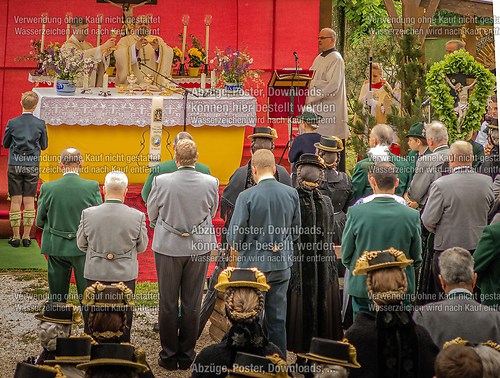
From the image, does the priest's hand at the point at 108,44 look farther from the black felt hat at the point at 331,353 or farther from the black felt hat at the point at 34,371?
the black felt hat at the point at 331,353

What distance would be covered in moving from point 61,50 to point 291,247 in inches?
299

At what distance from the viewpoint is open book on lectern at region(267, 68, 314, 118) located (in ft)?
44.1

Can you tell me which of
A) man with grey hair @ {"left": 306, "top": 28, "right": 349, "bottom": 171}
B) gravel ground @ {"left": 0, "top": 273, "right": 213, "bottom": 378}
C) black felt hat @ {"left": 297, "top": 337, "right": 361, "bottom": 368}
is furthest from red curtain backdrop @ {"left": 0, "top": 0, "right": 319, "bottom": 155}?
black felt hat @ {"left": 297, "top": 337, "right": 361, "bottom": 368}

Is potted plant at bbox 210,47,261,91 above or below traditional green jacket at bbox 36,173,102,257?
above

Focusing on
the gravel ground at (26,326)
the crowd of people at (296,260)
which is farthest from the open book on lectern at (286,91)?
the gravel ground at (26,326)

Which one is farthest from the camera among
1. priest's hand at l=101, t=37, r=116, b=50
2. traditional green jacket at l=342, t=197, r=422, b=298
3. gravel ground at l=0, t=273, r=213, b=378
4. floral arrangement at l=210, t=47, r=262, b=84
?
priest's hand at l=101, t=37, r=116, b=50

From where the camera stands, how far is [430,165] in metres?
9.00

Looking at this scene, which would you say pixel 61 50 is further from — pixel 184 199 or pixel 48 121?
pixel 184 199

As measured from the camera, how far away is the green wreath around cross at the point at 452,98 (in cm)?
1009

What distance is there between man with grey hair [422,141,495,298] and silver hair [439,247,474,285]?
2.19 meters

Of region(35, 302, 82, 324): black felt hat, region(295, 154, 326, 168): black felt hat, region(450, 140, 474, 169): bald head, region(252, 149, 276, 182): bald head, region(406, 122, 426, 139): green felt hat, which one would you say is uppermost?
region(406, 122, 426, 139): green felt hat

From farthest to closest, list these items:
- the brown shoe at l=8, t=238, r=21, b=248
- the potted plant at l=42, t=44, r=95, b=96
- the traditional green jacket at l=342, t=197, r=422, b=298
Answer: the potted plant at l=42, t=44, r=95, b=96, the brown shoe at l=8, t=238, r=21, b=248, the traditional green jacket at l=342, t=197, r=422, b=298

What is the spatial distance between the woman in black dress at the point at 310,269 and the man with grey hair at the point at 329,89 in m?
5.56

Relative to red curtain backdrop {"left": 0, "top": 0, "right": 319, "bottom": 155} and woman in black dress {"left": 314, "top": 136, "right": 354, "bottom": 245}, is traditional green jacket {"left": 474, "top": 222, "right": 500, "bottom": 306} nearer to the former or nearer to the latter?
woman in black dress {"left": 314, "top": 136, "right": 354, "bottom": 245}
